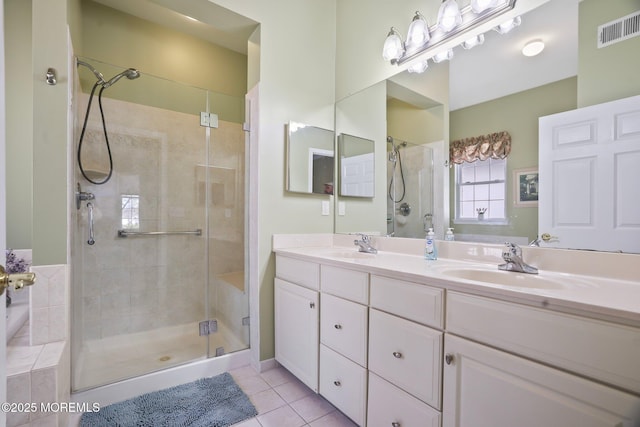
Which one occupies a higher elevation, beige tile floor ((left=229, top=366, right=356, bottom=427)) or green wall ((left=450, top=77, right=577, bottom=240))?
green wall ((left=450, top=77, right=577, bottom=240))

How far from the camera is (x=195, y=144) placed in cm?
248

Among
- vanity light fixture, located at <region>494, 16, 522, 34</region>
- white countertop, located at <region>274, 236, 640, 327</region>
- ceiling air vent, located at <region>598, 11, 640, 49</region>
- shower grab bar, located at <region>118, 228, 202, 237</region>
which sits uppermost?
vanity light fixture, located at <region>494, 16, 522, 34</region>

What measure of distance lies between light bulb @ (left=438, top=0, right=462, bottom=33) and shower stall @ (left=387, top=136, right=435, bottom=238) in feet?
2.13

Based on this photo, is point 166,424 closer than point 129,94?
Yes

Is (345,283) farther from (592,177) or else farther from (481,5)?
(481,5)

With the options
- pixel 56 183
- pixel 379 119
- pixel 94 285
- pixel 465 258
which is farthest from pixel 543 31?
pixel 94 285

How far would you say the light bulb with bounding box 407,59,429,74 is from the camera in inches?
69.9

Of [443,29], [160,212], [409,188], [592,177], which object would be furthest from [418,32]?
[160,212]

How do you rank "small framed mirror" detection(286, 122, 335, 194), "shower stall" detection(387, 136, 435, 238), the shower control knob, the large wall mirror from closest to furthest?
the shower control knob
the large wall mirror
"shower stall" detection(387, 136, 435, 238)
"small framed mirror" detection(286, 122, 335, 194)

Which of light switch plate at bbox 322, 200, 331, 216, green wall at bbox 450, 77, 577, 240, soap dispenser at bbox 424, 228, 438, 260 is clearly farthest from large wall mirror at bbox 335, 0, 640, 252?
light switch plate at bbox 322, 200, 331, 216

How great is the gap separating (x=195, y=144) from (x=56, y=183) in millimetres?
1194

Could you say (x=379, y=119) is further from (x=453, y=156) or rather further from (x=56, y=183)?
(x=56, y=183)

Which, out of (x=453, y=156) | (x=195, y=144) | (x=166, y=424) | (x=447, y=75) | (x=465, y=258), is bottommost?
(x=166, y=424)

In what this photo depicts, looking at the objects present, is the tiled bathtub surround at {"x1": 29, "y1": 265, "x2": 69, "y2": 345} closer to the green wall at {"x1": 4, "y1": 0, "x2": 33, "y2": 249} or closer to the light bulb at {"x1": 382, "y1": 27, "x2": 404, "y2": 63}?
the green wall at {"x1": 4, "y1": 0, "x2": 33, "y2": 249}
